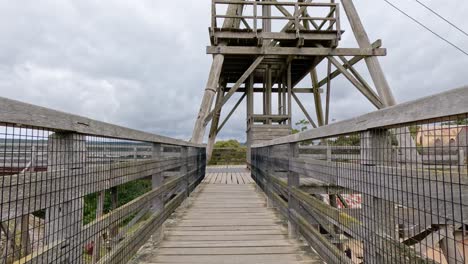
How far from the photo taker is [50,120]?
1.08 meters

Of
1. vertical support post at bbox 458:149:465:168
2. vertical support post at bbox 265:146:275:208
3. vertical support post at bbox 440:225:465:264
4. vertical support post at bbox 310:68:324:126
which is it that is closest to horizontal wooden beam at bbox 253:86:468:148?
vertical support post at bbox 458:149:465:168

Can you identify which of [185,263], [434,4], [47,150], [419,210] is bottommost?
[185,263]

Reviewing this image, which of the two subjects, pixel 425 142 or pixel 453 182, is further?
pixel 425 142

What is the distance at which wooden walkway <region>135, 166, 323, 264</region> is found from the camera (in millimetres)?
2389

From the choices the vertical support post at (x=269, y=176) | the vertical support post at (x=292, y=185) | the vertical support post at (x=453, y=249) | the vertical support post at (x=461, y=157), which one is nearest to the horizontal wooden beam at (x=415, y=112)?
the vertical support post at (x=461, y=157)

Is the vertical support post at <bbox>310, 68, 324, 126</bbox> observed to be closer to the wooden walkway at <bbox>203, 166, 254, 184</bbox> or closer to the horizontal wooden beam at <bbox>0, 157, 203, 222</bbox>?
the wooden walkway at <bbox>203, 166, 254, 184</bbox>

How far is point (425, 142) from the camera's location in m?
1.06

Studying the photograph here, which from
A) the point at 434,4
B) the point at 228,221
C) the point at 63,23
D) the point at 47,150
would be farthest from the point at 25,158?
the point at 63,23

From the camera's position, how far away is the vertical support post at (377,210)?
1294 millimetres

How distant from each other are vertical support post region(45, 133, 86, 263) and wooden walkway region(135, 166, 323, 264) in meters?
1.13

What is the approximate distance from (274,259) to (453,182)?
1.73 meters

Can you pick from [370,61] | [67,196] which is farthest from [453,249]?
[370,61]

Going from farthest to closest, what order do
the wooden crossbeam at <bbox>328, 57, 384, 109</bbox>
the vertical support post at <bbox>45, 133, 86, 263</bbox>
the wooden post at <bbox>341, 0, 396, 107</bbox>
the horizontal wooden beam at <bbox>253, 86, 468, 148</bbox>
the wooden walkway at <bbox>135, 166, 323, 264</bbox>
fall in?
the wooden crossbeam at <bbox>328, 57, 384, 109</bbox>, the wooden post at <bbox>341, 0, 396, 107</bbox>, the wooden walkway at <bbox>135, 166, 323, 264</bbox>, the vertical support post at <bbox>45, 133, 86, 263</bbox>, the horizontal wooden beam at <bbox>253, 86, 468, 148</bbox>

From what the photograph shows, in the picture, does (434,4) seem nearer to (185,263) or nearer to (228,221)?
(228,221)
